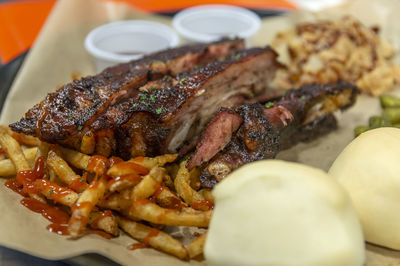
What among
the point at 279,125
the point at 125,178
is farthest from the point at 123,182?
the point at 279,125

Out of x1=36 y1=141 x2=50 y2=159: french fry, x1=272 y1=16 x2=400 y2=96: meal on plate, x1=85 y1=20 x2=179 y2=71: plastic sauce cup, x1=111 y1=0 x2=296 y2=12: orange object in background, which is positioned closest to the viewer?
x1=36 y1=141 x2=50 y2=159: french fry

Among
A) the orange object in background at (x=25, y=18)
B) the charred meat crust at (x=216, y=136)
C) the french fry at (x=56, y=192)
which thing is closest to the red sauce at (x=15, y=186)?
the french fry at (x=56, y=192)

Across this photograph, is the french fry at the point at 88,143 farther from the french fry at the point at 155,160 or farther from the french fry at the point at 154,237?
the french fry at the point at 154,237

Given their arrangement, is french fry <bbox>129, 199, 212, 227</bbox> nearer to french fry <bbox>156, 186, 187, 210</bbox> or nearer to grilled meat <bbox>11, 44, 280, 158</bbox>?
french fry <bbox>156, 186, 187, 210</bbox>

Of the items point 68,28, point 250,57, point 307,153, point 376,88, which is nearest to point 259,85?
point 250,57

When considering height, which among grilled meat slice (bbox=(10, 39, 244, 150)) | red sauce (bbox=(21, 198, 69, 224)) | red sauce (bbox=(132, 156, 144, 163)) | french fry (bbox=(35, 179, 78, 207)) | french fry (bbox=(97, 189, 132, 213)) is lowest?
red sauce (bbox=(21, 198, 69, 224))

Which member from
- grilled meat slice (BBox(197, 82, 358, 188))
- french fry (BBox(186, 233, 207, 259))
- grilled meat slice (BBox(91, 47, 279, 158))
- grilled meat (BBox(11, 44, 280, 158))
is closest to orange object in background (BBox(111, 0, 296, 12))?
grilled meat slice (BBox(197, 82, 358, 188))

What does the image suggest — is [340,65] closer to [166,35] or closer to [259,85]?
[259,85]
